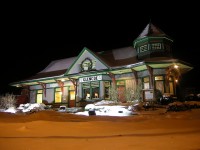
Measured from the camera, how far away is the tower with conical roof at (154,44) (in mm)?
22922

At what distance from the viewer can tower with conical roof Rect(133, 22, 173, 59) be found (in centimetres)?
2292

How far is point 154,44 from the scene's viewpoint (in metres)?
23.2

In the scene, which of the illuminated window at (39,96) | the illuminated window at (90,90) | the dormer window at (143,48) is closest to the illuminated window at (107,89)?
the illuminated window at (90,90)

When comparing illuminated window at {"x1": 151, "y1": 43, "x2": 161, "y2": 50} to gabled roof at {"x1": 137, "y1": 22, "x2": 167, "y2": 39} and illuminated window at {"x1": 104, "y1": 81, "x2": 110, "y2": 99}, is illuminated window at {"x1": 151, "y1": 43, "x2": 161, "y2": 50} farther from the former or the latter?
illuminated window at {"x1": 104, "y1": 81, "x2": 110, "y2": 99}

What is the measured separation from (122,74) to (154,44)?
188 inches

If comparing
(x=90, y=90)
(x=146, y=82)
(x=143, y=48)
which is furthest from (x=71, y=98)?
(x=143, y=48)

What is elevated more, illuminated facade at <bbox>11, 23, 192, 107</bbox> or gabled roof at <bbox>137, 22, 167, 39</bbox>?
gabled roof at <bbox>137, 22, 167, 39</bbox>

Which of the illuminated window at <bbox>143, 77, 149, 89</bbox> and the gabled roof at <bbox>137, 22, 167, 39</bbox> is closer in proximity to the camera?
the illuminated window at <bbox>143, 77, 149, 89</bbox>

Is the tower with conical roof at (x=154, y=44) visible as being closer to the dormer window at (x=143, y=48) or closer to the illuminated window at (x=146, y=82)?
the dormer window at (x=143, y=48)

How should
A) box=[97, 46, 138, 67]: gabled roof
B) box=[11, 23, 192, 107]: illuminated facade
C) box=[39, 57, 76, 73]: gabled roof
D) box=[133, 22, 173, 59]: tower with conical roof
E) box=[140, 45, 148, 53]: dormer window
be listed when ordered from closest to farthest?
box=[11, 23, 192, 107]: illuminated facade → box=[133, 22, 173, 59]: tower with conical roof → box=[140, 45, 148, 53]: dormer window → box=[97, 46, 138, 67]: gabled roof → box=[39, 57, 76, 73]: gabled roof

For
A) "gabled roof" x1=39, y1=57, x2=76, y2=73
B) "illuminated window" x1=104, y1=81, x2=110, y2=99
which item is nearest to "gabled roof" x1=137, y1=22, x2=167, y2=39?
"illuminated window" x1=104, y1=81, x2=110, y2=99

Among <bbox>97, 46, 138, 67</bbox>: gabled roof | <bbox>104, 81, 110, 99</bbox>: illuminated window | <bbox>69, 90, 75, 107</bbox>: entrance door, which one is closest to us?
<bbox>104, 81, 110, 99</bbox>: illuminated window

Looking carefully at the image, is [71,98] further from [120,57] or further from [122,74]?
[120,57]

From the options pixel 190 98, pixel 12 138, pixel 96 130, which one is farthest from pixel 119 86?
pixel 12 138
